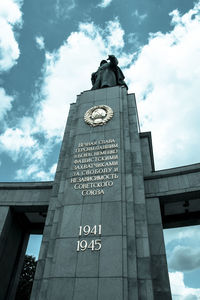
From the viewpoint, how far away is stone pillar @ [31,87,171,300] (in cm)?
969

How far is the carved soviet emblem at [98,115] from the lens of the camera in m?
16.4

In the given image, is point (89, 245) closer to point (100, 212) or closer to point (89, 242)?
point (89, 242)

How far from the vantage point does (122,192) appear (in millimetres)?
12289

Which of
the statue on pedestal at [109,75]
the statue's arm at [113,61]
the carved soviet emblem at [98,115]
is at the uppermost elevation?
the statue's arm at [113,61]

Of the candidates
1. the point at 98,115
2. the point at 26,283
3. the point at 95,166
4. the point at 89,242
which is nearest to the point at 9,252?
the point at 89,242

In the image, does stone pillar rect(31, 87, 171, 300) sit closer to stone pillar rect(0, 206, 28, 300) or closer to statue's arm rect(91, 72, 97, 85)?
stone pillar rect(0, 206, 28, 300)

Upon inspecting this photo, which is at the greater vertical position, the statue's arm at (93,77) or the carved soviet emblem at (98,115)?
the statue's arm at (93,77)

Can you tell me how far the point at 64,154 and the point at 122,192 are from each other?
566 cm

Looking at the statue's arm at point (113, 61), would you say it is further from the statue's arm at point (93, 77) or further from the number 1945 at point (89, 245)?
the number 1945 at point (89, 245)

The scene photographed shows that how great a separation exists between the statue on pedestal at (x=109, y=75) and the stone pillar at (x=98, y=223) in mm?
6305

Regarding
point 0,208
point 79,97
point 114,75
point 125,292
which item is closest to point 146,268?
point 125,292

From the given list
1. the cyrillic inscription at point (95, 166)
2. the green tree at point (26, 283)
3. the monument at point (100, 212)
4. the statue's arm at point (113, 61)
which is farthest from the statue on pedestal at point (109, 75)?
the green tree at point (26, 283)

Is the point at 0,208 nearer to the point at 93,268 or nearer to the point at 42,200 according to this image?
the point at 42,200

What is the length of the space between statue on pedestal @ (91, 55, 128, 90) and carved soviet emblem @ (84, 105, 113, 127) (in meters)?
4.75
